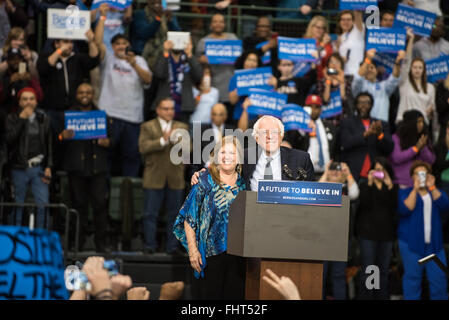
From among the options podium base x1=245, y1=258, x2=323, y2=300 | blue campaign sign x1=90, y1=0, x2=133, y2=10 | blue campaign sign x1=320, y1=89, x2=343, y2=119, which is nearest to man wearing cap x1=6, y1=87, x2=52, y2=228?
blue campaign sign x1=90, y1=0, x2=133, y2=10

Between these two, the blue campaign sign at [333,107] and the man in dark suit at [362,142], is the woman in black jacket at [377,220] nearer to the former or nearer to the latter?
the man in dark suit at [362,142]

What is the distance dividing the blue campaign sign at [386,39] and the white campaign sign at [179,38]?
7.57 ft

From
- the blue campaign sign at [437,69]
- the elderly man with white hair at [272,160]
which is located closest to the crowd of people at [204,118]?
the blue campaign sign at [437,69]

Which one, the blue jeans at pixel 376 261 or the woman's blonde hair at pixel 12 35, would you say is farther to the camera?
the woman's blonde hair at pixel 12 35

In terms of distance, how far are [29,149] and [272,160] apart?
14.9 ft

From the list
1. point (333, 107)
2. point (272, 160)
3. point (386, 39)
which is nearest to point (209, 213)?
point (272, 160)

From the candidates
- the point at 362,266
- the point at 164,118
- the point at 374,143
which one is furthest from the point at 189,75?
the point at 362,266

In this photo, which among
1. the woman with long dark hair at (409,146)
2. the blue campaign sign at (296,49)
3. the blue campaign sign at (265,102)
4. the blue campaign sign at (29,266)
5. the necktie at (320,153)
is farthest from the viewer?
the blue campaign sign at (296,49)

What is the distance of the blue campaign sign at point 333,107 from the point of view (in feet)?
34.0

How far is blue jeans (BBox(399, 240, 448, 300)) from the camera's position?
955 centimetres

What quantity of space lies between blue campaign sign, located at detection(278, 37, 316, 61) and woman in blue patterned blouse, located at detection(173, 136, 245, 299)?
196 inches

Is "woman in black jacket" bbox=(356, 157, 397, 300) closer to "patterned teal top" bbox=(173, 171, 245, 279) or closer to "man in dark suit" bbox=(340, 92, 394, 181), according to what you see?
"man in dark suit" bbox=(340, 92, 394, 181)

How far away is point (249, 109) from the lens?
10148 mm

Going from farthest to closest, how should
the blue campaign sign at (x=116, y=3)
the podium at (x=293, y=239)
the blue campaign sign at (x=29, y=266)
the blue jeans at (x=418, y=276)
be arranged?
the blue campaign sign at (x=116, y=3) → the blue jeans at (x=418, y=276) → the blue campaign sign at (x=29, y=266) → the podium at (x=293, y=239)
